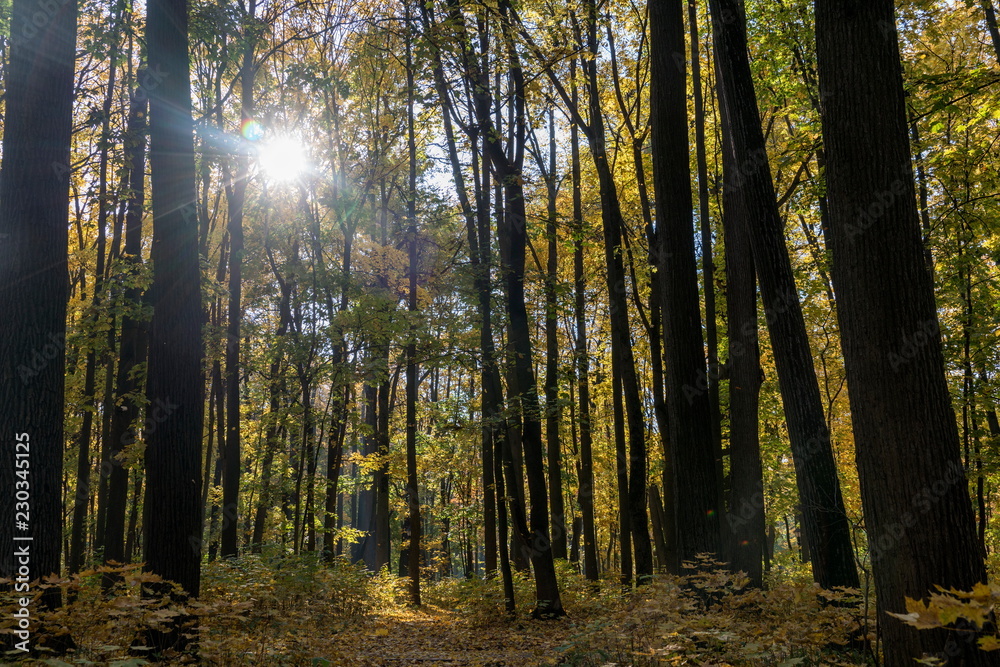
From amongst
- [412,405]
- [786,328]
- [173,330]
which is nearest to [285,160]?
[412,405]

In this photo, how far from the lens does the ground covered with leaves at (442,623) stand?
432cm

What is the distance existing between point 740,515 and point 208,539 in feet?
56.6

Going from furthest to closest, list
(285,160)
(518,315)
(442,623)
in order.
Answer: (285,160) → (442,623) → (518,315)

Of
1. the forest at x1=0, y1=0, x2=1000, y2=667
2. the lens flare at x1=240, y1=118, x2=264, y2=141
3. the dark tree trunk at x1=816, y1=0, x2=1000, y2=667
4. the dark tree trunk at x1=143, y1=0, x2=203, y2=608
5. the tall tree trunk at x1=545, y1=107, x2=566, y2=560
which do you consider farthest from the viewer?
the lens flare at x1=240, y1=118, x2=264, y2=141

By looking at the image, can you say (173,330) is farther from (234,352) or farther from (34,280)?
(234,352)

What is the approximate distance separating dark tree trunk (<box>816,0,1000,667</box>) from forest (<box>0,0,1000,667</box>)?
18 mm

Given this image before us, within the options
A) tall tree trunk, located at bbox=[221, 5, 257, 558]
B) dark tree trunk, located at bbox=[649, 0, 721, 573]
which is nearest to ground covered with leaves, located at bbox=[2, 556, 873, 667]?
dark tree trunk, located at bbox=[649, 0, 721, 573]

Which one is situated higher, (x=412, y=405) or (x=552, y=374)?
(x=552, y=374)

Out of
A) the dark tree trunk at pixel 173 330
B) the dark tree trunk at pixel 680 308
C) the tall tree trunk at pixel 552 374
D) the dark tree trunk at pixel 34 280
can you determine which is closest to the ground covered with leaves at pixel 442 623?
the dark tree trunk at pixel 173 330

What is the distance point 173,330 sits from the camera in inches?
227

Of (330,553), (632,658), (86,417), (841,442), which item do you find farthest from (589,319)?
(632,658)

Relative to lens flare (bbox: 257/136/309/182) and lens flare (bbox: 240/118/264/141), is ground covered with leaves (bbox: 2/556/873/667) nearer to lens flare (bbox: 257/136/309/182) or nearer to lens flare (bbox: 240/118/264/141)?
lens flare (bbox: 240/118/264/141)

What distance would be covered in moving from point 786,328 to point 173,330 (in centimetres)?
621

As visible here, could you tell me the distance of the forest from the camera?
12.4 ft
